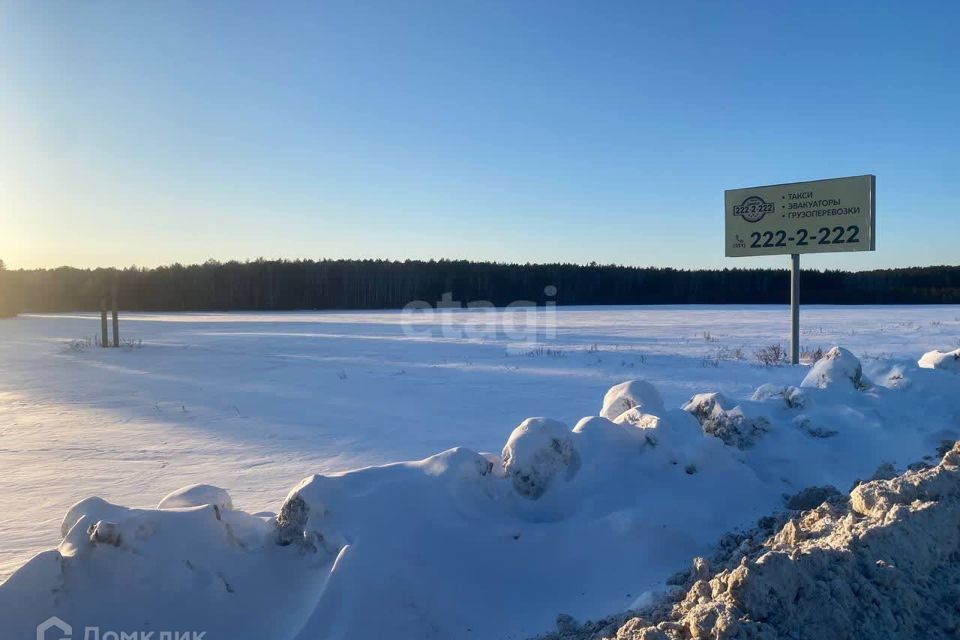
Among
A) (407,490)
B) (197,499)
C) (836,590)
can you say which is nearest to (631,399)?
(407,490)

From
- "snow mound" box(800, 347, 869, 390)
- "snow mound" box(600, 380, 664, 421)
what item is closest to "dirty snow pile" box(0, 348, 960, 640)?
"snow mound" box(600, 380, 664, 421)

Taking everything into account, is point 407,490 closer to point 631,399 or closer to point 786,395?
point 631,399

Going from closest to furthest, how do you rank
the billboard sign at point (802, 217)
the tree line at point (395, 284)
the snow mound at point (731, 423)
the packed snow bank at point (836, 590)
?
1. the packed snow bank at point (836, 590)
2. the snow mound at point (731, 423)
3. the billboard sign at point (802, 217)
4. the tree line at point (395, 284)

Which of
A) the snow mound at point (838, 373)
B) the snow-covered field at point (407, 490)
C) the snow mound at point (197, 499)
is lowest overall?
the snow-covered field at point (407, 490)

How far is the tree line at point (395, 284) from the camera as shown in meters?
66.4

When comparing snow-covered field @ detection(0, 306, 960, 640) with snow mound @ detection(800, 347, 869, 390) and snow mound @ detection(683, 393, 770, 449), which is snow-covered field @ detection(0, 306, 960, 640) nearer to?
snow mound @ detection(683, 393, 770, 449)

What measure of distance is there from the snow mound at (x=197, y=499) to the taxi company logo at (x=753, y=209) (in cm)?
1135

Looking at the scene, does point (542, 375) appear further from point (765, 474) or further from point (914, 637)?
point (914, 637)

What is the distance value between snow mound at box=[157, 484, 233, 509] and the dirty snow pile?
0.02 m

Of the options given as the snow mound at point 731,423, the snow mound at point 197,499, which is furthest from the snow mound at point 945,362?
the snow mound at point 197,499

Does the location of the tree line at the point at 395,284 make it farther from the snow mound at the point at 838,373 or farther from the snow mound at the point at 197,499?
the snow mound at the point at 197,499

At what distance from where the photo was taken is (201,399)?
10461 millimetres

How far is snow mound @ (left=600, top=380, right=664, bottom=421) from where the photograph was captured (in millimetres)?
5879

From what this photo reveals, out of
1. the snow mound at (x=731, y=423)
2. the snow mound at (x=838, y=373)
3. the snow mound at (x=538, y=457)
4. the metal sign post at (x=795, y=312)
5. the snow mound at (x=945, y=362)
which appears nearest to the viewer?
the snow mound at (x=538, y=457)
